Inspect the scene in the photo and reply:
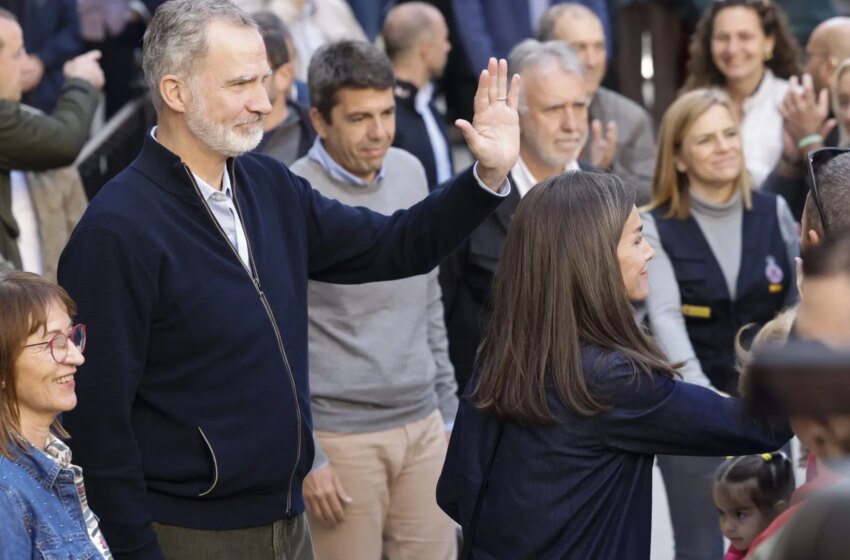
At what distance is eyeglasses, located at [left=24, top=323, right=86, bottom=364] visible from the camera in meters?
3.42

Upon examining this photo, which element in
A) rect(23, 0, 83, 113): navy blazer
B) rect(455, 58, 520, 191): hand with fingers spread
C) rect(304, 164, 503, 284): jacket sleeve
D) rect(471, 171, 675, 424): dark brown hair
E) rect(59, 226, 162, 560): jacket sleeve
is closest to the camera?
rect(471, 171, 675, 424): dark brown hair

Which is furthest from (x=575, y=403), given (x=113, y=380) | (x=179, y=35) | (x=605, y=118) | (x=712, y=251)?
(x=605, y=118)

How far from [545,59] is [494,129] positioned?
1.80 meters

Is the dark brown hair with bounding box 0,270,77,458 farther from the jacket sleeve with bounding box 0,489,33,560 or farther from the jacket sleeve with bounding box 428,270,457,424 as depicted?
the jacket sleeve with bounding box 428,270,457,424

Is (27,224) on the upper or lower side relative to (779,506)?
upper

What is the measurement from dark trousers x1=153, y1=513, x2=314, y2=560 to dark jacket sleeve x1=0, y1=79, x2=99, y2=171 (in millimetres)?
2322

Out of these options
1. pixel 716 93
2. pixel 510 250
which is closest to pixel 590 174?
pixel 510 250

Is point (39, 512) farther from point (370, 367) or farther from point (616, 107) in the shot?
point (616, 107)

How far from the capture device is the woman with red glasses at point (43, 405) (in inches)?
130

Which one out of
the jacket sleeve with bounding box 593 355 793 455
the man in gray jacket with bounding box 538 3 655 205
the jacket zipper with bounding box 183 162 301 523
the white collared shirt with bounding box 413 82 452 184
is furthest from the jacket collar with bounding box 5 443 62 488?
the white collared shirt with bounding box 413 82 452 184

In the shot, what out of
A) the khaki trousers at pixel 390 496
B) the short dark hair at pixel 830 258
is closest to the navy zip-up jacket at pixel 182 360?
the khaki trousers at pixel 390 496

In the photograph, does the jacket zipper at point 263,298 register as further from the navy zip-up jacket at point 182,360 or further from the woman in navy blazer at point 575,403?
the woman in navy blazer at point 575,403

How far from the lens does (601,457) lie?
329 centimetres

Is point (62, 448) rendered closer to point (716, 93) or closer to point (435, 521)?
point (435, 521)
